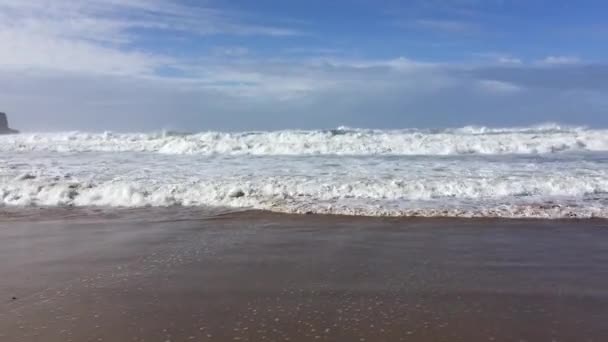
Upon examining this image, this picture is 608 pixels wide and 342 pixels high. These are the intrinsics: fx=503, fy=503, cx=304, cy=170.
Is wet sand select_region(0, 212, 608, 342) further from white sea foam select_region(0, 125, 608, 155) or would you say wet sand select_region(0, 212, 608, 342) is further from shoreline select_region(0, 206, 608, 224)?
white sea foam select_region(0, 125, 608, 155)

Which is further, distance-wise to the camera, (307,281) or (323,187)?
(323,187)

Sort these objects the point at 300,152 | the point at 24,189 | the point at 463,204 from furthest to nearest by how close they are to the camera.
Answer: the point at 300,152 → the point at 24,189 → the point at 463,204

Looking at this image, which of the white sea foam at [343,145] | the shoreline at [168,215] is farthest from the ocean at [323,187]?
the white sea foam at [343,145]

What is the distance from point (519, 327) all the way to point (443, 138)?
20.2m

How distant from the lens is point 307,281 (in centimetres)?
495

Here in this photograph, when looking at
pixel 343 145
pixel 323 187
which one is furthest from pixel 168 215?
pixel 343 145

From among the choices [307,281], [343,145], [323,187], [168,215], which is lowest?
[307,281]

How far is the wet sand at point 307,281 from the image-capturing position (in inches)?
152

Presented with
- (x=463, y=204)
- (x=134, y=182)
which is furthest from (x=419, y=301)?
(x=134, y=182)

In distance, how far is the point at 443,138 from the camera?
23281 mm

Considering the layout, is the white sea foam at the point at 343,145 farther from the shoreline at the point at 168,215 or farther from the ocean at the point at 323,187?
the shoreline at the point at 168,215

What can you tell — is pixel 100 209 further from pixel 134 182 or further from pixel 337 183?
pixel 337 183

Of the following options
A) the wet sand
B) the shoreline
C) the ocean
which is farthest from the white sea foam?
the wet sand

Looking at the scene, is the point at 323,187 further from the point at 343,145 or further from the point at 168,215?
the point at 343,145
